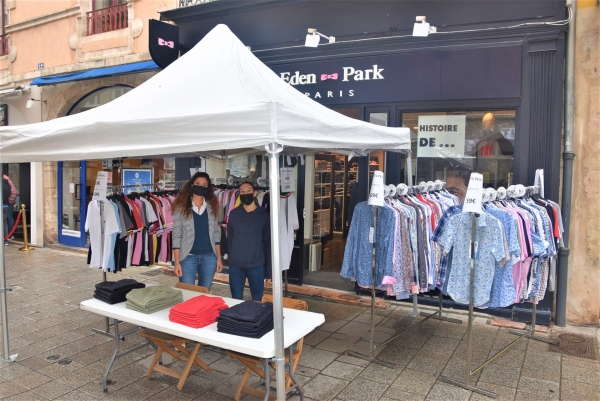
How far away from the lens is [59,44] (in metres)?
10.2

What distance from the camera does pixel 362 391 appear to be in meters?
3.82

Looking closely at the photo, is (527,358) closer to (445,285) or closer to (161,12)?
(445,285)

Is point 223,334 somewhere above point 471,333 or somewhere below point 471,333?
above

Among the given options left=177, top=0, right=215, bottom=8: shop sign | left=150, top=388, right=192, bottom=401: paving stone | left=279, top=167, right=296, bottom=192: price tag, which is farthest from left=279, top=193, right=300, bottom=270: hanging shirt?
left=177, top=0, right=215, bottom=8: shop sign

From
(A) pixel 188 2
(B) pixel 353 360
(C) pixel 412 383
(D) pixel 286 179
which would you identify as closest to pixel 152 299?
(B) pixel 353 360

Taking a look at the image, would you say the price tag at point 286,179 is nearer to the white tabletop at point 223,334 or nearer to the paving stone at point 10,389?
the white tabletop at point 223,334

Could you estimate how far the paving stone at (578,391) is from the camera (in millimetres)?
3746

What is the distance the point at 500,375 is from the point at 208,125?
336 centimetres

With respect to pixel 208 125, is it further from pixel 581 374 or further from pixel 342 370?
pixel 581 374

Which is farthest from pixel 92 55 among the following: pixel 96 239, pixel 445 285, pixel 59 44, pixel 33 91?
pixel 445 285

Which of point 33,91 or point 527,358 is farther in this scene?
point 33,91

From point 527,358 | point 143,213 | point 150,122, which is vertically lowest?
point 527,358

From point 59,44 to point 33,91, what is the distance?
134 cm

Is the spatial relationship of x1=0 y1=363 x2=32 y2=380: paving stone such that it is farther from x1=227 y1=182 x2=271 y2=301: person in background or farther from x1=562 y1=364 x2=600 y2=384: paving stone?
x1=562 y1=364 x2=600 y2=384: paving stone
